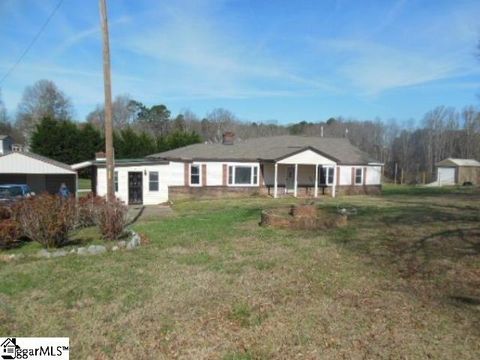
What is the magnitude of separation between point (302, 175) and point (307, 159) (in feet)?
7.31

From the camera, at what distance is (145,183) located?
2308 cm

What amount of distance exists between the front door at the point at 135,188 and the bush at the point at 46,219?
1259 cm

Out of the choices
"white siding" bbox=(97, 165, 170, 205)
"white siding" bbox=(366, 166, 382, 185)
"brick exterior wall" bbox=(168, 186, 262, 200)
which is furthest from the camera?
"white siding" bbox=(366, 166, 382, 185)

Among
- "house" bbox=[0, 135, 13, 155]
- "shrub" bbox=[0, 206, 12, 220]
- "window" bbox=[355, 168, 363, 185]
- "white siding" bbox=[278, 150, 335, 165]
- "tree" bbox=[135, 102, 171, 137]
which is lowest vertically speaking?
"shrub" bbox=[0, 206, 12, 220]

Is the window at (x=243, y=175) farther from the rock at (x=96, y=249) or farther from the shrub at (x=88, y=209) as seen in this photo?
the rock at (x=96, y=249)

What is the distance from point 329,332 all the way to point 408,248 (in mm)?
5263

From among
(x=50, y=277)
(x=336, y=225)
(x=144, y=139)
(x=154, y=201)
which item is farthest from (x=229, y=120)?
(x=50, y=277)

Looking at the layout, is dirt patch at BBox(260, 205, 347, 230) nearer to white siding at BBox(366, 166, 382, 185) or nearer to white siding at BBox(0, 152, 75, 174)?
white siding at BBox(0, 152, 75, 174)

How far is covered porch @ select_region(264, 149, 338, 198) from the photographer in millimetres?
25594

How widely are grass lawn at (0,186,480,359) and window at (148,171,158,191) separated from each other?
1313 cm

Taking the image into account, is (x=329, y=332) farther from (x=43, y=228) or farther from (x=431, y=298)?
(x=43, y=228)

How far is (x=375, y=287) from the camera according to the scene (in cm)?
667

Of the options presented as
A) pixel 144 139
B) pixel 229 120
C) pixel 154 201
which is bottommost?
A: pixel 154 201

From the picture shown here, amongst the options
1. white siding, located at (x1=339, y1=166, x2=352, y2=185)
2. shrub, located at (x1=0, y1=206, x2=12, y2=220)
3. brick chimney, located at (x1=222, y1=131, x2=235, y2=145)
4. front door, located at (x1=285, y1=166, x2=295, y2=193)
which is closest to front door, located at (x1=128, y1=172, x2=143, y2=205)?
brick chimney, located at (x1=222, y1=131, x2=235, y2=145)
